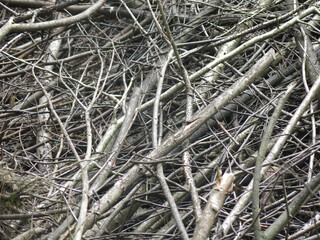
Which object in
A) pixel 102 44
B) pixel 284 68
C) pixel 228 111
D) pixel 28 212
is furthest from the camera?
pixel 102 44

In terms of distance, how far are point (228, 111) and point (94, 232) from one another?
1.38 m

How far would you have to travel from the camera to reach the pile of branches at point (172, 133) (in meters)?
2.45

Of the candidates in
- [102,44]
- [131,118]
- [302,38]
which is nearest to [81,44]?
[102,44]

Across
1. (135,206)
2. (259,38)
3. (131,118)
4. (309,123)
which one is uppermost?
(259,38)

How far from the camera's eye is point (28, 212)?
8.46ft

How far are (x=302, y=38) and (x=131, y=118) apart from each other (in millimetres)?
1543

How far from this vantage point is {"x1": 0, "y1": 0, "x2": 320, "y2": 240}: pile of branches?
245 cm

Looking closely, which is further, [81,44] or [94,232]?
[81,44]

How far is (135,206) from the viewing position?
2982 mm

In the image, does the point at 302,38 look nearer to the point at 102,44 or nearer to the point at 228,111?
the point at 228,111

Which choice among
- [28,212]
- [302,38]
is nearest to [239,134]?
[302,38]

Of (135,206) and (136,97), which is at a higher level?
(136,97)

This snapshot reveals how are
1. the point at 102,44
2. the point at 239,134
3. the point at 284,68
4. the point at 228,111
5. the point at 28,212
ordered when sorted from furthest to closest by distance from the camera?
the point at 102,44
the point at 284,68
the point at 228,111
the point at 239,134
the point at 28,212

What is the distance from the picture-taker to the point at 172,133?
3.33 metres
